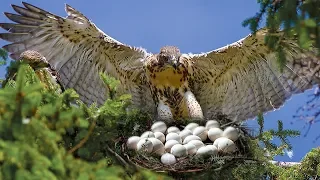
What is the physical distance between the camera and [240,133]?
651 centimetres

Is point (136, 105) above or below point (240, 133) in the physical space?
above

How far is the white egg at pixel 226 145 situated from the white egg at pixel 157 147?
0.49m

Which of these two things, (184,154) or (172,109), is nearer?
(184,154)

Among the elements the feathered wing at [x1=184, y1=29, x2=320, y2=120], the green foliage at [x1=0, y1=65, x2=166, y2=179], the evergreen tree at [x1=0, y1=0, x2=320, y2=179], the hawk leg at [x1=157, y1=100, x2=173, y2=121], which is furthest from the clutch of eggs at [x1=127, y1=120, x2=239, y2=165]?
the green foliage at [x1=0, y1=65, x2=166, y2=179]

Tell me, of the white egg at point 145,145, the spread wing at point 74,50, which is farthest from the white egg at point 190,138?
the spread wing at point 74,50

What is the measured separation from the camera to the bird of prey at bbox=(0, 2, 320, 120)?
7883 millimetres

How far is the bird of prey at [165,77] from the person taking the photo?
7.88 metres

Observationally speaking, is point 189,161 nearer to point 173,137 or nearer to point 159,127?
point 173,137

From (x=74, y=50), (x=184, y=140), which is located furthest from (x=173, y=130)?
(x=74, y=50)

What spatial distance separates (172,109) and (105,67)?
1.02m

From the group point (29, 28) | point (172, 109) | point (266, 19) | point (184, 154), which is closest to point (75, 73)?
point (29, 28)

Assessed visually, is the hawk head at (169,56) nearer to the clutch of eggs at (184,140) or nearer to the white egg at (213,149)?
the clutch of eggs at (184,140)

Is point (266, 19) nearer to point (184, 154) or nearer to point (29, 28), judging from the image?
point (184, 154)

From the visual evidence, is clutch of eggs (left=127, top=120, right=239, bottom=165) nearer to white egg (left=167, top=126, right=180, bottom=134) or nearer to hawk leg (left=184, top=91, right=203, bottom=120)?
white egg (left=167, top=126, right=180, bottom=134)
